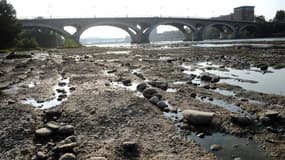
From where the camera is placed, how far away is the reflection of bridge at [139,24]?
10869 cm

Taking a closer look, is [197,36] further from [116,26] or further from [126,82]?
[126,82]

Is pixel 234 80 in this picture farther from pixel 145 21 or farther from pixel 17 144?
pixel 145 21

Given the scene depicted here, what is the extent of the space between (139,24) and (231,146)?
129 m

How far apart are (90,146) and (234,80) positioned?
42.9ft

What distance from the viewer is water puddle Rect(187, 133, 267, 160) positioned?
22.2 feet

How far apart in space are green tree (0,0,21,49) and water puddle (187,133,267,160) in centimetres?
7294

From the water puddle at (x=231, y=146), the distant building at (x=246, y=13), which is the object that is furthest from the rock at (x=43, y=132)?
the distant building at (x=246, y=13)

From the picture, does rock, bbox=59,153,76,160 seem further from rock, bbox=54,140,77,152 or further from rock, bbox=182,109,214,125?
rock, bbox=182,109,214,125

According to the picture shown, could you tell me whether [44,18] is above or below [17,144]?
above

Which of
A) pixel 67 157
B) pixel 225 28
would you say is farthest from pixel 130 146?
pixel 225 28

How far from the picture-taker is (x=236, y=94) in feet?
45.4

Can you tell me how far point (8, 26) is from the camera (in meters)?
71.6

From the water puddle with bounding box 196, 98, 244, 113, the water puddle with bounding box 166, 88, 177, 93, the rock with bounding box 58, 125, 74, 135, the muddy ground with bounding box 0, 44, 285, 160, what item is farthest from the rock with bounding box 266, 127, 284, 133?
the water puddle with bounding box 166, 88, 177, 93

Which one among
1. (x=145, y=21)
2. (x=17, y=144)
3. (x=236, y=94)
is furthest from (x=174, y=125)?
(x=145, y=21)
